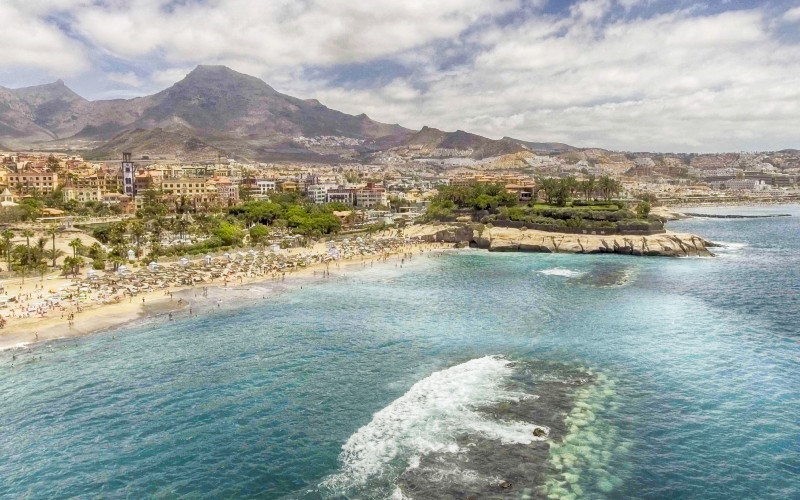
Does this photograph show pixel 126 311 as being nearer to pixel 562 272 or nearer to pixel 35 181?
pixel 562 272

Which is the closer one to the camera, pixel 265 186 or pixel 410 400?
pixel 410 400

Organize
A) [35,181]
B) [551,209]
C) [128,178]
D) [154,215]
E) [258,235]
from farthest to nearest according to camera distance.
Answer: [128,178], [35,181], [154,215], [551,209], [258,235]

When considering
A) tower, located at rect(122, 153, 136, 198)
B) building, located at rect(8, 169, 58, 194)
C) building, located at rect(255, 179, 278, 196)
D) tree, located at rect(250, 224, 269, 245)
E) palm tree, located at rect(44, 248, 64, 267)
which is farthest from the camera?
building, located at rect(255, 179, 278, 196)

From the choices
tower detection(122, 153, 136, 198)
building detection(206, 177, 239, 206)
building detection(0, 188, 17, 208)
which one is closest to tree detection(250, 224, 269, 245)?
building detection(0, 188, 17, 208)

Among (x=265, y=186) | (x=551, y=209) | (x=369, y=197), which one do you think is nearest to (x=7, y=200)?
(x=265, y=186)

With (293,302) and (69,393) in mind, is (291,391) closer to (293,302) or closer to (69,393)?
(69,393)

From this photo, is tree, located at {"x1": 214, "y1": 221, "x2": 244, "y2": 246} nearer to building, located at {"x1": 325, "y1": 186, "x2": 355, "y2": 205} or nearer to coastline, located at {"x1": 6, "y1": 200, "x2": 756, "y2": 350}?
coastline, located at {"x1": 6, "y1": 200, "x2": 756, "y2": 350}

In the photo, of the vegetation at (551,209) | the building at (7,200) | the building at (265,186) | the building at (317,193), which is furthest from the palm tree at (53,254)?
the building at (317,193)
